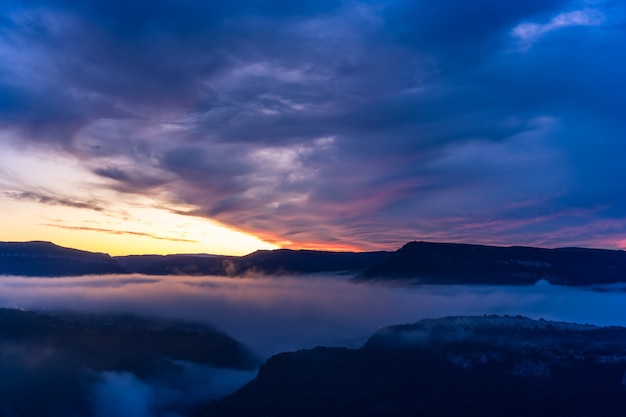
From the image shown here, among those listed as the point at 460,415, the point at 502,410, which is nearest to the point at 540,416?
the point at 502,410

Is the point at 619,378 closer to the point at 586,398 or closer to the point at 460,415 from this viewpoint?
the point at 586,398

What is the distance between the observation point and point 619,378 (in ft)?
641

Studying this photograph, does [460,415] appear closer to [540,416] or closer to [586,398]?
[540,416]

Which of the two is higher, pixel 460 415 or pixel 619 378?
pixel 619 378

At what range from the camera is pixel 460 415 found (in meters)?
197

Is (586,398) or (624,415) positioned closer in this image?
(624,415)

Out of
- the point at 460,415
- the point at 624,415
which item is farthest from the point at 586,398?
the point at 460,415

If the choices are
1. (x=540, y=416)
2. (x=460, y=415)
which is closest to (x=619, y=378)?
(x=540, y=416)

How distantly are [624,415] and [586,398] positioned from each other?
1325 centimetres

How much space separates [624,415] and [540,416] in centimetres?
2211

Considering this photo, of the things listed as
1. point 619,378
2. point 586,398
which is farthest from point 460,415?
point 619,378

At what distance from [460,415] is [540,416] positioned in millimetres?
23820

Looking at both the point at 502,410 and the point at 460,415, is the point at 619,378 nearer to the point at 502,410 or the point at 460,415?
the point at 502,410

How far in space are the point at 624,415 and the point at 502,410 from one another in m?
33.7
